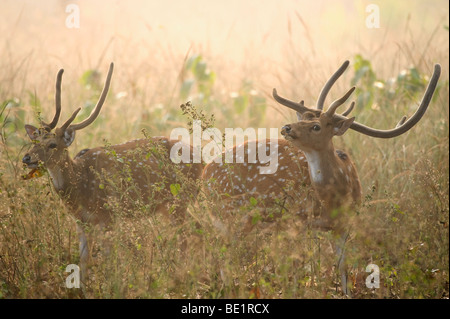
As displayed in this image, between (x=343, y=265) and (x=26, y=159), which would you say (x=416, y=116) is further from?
(x=26, y=159)

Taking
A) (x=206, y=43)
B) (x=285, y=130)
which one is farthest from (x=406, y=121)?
(x=206, y=43)

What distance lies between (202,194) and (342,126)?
1.22m

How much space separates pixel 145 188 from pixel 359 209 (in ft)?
6.64

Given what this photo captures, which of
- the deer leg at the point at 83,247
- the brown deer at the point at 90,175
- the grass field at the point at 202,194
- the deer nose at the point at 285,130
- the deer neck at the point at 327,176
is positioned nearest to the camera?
the grass field at the point at 202,194

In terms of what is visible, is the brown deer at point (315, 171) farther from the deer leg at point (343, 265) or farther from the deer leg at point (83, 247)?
the deer leg at point (83, 247)

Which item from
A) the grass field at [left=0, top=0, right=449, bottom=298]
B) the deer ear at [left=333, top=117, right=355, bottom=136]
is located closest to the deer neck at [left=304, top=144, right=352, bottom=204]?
the deer ear at [left=333, top=117, right=355, bottom=136]

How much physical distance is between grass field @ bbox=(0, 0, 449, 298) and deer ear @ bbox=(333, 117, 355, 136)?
488mm

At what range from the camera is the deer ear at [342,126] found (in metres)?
4.79

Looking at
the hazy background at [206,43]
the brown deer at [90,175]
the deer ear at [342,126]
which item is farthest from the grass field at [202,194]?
the deer ear at [342,126]

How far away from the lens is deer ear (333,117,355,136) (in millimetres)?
4795

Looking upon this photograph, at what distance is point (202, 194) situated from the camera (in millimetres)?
5191

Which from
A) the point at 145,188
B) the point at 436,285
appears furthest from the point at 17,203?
the point at 436,285

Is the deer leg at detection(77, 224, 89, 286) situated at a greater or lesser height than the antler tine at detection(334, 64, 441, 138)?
lesser

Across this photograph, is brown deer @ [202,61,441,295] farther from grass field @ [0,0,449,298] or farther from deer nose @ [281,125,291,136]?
grass field @ [0,0,449,298]
